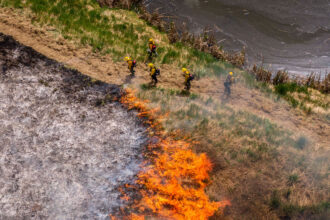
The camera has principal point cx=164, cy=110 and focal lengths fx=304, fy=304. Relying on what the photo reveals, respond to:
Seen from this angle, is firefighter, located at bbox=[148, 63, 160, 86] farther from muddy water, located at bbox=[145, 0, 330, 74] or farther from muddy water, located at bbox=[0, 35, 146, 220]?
muddy water, located at bbox=[145, 0, 330, 74]

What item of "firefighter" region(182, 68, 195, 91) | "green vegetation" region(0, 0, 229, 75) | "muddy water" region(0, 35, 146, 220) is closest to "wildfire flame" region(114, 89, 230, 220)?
"muddy water" region(0, 35, 146, 220)

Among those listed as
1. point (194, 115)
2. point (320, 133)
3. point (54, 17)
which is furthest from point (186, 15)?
point (320, 133)

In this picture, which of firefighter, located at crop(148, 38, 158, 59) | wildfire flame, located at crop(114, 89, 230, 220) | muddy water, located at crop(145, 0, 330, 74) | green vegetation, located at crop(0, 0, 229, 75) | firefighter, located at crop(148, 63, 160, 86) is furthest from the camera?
muddy water, located at crop(145, 0, 330, 74)

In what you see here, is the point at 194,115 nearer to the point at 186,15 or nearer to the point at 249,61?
the point at 249,61

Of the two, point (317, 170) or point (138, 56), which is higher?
point (138, 56)

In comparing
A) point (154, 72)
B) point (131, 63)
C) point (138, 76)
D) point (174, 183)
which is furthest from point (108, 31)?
point (174, 183)

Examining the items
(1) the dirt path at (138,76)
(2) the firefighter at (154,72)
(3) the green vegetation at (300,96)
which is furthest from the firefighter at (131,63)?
(3) the green vegetation at (300,96)
